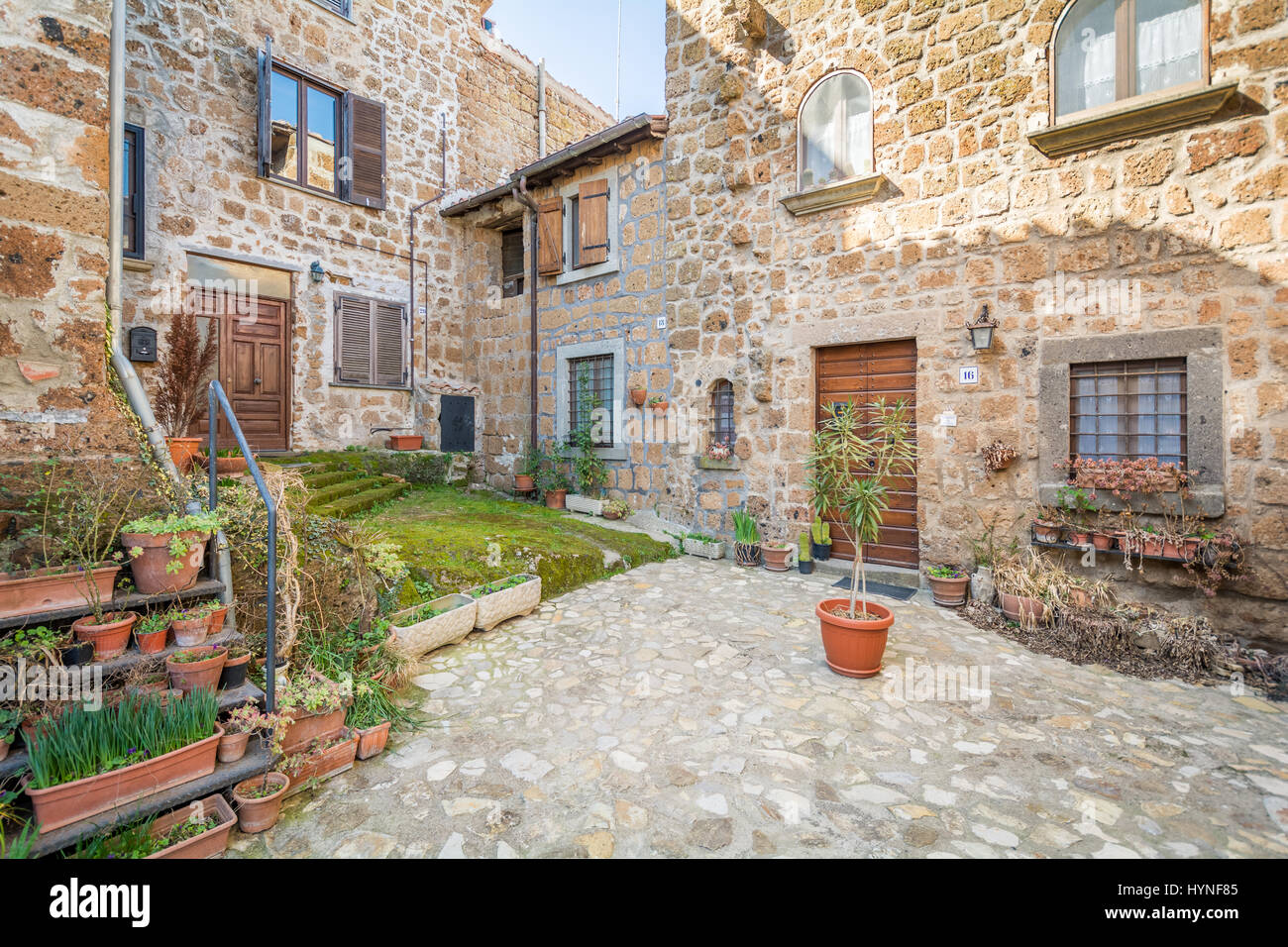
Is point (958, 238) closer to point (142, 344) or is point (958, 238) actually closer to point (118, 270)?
point (118, 270)

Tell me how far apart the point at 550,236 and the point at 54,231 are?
673 centimetres

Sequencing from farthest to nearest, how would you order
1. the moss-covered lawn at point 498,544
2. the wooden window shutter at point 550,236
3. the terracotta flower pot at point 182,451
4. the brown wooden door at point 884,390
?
1. the wooden window shutter at point 550,236
2. the brown wooden door at point 884,390
3. the moss-covered lawn at point 498,544
4. the terracotta flower pot at point 182,451

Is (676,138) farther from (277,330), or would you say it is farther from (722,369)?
(277,330)

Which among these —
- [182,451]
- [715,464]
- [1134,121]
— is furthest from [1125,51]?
[182,451]

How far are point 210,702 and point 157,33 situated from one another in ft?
29.0

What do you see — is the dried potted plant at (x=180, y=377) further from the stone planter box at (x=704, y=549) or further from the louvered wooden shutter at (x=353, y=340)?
the stone planter box at (x=704, y=549)

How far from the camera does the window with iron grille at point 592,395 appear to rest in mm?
8508

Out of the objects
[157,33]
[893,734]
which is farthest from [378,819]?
[157,33]

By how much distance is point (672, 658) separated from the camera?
157 inches

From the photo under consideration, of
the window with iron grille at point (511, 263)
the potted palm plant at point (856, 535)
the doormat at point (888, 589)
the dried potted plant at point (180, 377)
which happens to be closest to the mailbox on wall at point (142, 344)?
the dried potted plant at point (180, 377)

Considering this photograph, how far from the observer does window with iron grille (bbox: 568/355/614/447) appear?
8.51 m

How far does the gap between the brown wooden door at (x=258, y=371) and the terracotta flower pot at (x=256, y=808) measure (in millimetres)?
6636

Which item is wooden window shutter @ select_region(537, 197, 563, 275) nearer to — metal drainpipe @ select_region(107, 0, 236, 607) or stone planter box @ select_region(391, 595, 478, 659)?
metal drainpipe @ select_region(107, 0, 236, 607)

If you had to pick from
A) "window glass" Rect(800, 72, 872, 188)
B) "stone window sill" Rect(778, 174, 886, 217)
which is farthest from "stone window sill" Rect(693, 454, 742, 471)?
"window glass" Rect(800, 72, 872, 188)
